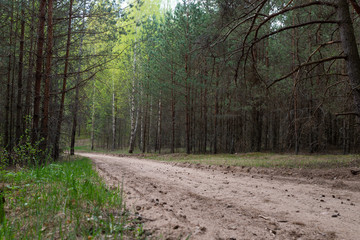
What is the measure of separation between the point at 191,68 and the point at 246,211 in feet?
41.1

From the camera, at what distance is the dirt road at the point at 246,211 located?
7.59ft

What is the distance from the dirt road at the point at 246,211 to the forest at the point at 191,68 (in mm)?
3318

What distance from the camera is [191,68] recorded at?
1447cm

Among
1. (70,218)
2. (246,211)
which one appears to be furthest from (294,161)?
(70,218)

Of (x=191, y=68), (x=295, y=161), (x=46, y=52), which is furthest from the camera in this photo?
(x=191, y=68)

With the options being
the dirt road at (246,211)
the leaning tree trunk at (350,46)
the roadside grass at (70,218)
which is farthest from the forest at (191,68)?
the dirt road at (246,211)

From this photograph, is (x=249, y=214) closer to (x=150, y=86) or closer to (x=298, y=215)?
(x=298, y=215)

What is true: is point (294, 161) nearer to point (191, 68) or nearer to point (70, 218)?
point (191, 68)

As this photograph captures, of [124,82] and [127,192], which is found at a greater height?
[124,82]

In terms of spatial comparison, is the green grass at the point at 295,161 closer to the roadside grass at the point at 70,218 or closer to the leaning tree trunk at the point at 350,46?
the leaning tree trunk at the point at 350,46

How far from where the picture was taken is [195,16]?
52.6 ft

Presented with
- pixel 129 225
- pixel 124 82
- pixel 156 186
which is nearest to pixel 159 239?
pixel 129 225

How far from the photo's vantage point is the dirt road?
2.31 m

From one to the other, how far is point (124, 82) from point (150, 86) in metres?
6.25
